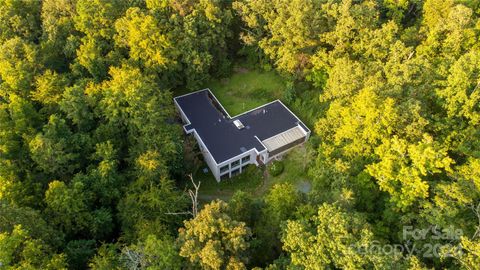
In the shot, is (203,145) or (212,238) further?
(203,145)

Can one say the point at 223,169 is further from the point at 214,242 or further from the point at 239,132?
the point at 214,242

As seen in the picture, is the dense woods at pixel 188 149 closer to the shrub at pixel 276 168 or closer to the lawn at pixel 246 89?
the lawn at pixel 246 89

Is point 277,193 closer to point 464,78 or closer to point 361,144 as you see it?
point 361,144

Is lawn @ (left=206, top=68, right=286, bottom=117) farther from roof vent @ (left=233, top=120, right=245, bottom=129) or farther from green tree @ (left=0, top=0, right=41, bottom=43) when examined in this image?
green tree @ (left=0, top=0, right=41, bottom=43)

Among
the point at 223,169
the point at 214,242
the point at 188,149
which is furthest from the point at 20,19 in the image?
the point at 214,242

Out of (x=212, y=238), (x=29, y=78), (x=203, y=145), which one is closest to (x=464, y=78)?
(x=212, y=238)

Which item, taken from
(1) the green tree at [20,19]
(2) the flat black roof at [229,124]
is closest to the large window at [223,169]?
(2) the flat black roof at [229,124]
